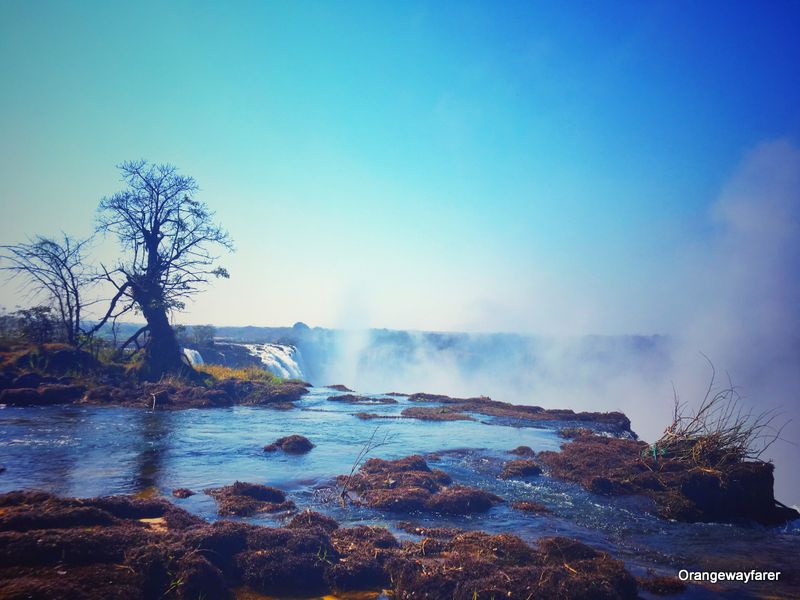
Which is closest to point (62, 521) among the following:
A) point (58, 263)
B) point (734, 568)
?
point (734, 568)

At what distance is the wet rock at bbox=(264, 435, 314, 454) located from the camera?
11828mm

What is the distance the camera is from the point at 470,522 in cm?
718

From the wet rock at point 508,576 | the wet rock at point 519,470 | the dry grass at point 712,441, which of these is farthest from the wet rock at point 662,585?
the wet rock at point 519,470

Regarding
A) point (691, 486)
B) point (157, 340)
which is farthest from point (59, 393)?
point (691, 486)

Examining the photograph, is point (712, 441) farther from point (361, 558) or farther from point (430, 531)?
point (361, 558)

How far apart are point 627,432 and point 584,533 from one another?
13019mm

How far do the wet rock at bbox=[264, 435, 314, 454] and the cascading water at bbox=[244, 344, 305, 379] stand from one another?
25.5 m

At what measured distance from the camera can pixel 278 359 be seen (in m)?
39.8

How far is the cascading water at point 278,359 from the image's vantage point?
3778cm

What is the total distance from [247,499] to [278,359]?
33.7 m

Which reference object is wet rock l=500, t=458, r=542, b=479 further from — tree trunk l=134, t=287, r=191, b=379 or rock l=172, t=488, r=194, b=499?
tree trunk l=134, t=287, r=191, b=379

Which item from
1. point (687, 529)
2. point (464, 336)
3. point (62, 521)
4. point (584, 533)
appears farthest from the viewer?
point (464, 336)

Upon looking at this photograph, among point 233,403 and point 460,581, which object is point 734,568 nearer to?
point 460,581

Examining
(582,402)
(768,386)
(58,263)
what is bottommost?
(582,402)
